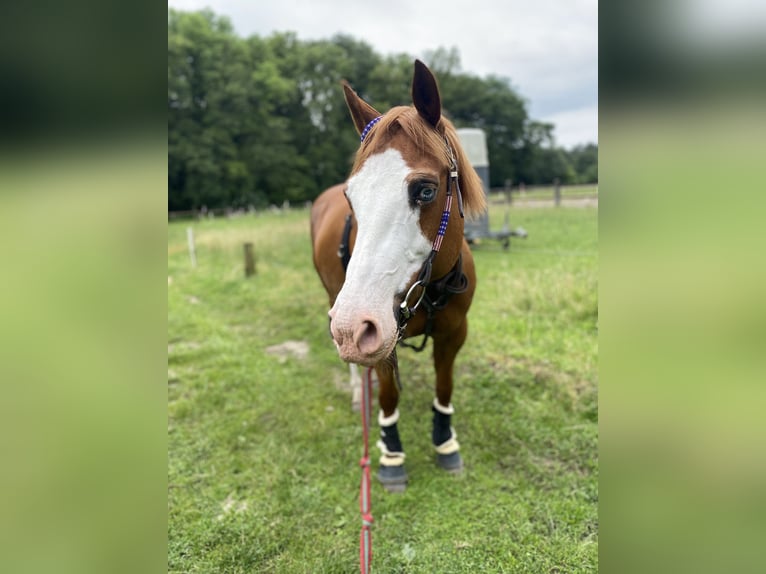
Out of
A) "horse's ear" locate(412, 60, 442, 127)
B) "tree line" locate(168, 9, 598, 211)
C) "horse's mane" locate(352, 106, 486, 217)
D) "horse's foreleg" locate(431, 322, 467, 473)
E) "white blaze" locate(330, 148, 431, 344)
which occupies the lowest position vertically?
"horse's foreleg" locate(431, 322, 467, 473)

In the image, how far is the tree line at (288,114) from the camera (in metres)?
32.1

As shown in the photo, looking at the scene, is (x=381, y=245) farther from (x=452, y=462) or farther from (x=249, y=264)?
(x=249, y=264)

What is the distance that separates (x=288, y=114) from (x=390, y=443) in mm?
47518

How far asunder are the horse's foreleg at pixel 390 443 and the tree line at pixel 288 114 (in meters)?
28.8

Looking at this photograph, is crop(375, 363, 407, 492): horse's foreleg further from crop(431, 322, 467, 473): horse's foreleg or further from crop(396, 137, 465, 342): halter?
crop(396, 137, 465, 342): halter

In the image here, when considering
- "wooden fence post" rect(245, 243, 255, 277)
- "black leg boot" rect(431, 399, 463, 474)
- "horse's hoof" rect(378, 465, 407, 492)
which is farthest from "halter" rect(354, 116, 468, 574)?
"wooden fence post" rect(245, 243, 255, 277)

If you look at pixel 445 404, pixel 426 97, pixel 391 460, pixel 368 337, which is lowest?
pixel 391 460

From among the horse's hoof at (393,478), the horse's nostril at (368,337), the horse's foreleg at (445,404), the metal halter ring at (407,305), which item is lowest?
the horse's hoof at (393,478)

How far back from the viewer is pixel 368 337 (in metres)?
1.50

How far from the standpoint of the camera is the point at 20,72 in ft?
2.13

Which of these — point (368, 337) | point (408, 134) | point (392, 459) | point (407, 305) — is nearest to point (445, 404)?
point (392, 459)

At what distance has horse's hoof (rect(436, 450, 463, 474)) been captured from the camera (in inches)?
118

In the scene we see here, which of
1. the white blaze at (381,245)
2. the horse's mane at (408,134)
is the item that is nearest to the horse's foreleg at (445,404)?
the white blaze at (381,245)

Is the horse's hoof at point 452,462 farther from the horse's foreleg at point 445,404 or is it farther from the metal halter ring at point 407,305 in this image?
the metal halter ring at point 407,305
